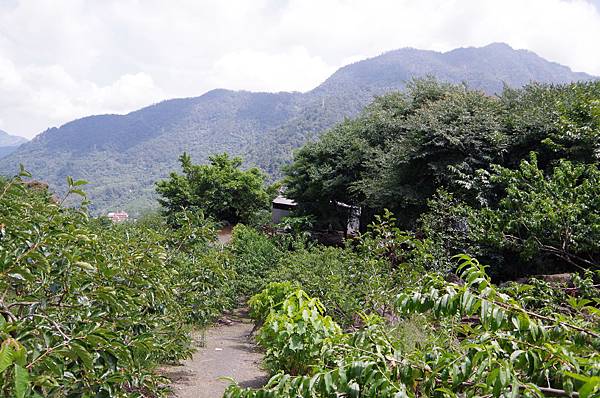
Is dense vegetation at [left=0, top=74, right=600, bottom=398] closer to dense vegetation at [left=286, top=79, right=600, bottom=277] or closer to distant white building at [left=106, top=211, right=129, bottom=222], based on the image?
dense vegetation at [left=286, top=79, right=600, bottom=277]

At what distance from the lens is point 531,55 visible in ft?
602

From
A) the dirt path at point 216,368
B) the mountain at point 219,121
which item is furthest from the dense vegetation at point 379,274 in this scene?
the mountain at point 219,121

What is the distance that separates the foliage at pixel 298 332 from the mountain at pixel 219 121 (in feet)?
313

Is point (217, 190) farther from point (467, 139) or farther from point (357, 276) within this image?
point (357, 276)

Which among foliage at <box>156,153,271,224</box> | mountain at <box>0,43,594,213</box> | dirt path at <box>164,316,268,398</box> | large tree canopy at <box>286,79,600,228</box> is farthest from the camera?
mountain at <box>0,43,594,213</box>

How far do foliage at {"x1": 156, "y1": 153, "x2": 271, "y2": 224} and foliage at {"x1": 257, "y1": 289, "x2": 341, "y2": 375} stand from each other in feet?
70.4

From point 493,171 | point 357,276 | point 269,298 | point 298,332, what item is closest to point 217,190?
point 493,171

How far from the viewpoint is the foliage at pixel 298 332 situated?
164 inches

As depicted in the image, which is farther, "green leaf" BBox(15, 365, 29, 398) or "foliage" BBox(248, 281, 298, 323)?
"foliage" BBox(248, 281, 298, 323)

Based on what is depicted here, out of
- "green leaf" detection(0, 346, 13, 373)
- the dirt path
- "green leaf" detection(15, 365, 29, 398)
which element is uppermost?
"green leaf" detection(0, 346, 13, 373)

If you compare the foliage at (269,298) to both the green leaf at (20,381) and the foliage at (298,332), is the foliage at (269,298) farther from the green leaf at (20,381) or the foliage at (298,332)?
the green leaf at (20,381)

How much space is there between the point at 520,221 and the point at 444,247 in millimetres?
2108

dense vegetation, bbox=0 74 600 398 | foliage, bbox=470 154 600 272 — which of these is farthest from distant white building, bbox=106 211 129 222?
foliage, bbox=470 154 600 272

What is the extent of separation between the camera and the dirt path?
5.16 meters
